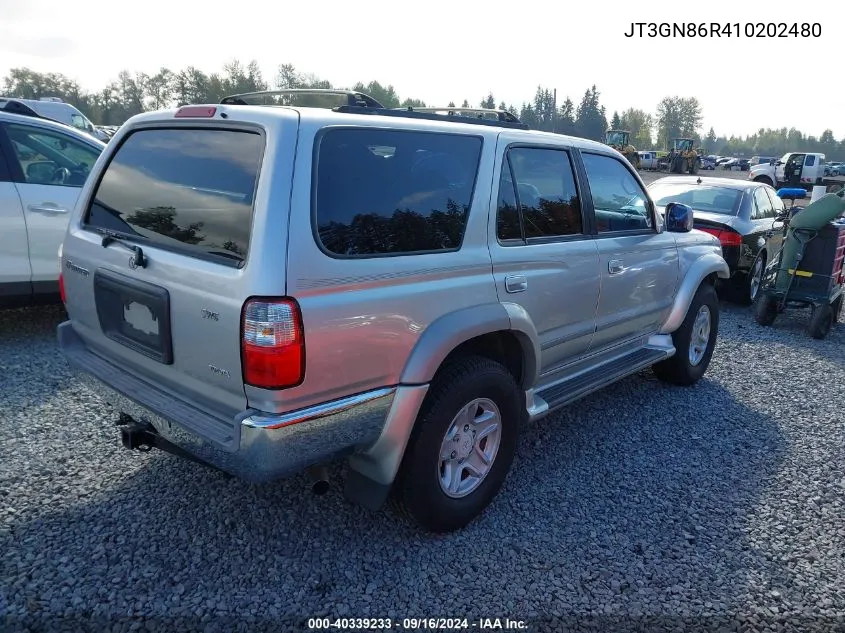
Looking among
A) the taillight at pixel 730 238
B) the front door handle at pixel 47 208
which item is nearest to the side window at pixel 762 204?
the taillight at pixel 730 238

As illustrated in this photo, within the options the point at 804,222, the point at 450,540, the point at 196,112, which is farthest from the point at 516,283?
the point at 804,222

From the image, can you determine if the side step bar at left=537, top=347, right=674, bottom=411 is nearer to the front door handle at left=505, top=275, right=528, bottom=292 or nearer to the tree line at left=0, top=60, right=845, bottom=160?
the front door handle at left=505, top=275, right=528, bottom=292

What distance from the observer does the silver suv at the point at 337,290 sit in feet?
7.16

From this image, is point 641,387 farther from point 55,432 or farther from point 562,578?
point 55,432

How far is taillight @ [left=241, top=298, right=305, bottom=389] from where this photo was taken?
82.9 inches

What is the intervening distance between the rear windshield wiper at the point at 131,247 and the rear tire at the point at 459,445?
1.36m

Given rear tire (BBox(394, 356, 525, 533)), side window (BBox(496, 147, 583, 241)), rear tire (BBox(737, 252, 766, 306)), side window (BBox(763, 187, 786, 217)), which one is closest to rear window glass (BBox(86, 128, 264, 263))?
rear tire (BBox(394, 356, 525, 533))

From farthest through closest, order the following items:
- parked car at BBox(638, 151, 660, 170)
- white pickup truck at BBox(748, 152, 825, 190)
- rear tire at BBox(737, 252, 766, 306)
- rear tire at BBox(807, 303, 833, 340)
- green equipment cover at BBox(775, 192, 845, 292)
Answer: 1. parked car at BBox(638, 151, 660, 170)
2. white pickup truck at BBox(748, 152, 825, 190)
3. rear tire at BBox(737, 252, 766, 306)
4. rear tire at BBox(807, 303, 833, 340)
5. green equipment cover at BBox(775, 192, 845, 292)

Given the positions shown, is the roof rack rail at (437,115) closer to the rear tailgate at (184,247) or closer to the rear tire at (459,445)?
the rear tailgate at (184,247)

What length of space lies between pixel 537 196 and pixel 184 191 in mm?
1792

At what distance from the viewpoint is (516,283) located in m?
2.98

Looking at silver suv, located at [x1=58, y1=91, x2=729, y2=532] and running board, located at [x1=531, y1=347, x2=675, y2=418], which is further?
running board, located at [x1=531, y1=347, x2=675, y2=418]

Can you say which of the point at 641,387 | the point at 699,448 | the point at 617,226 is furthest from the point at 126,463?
the point at 641,387

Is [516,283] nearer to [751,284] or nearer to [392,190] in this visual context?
[392,190]
